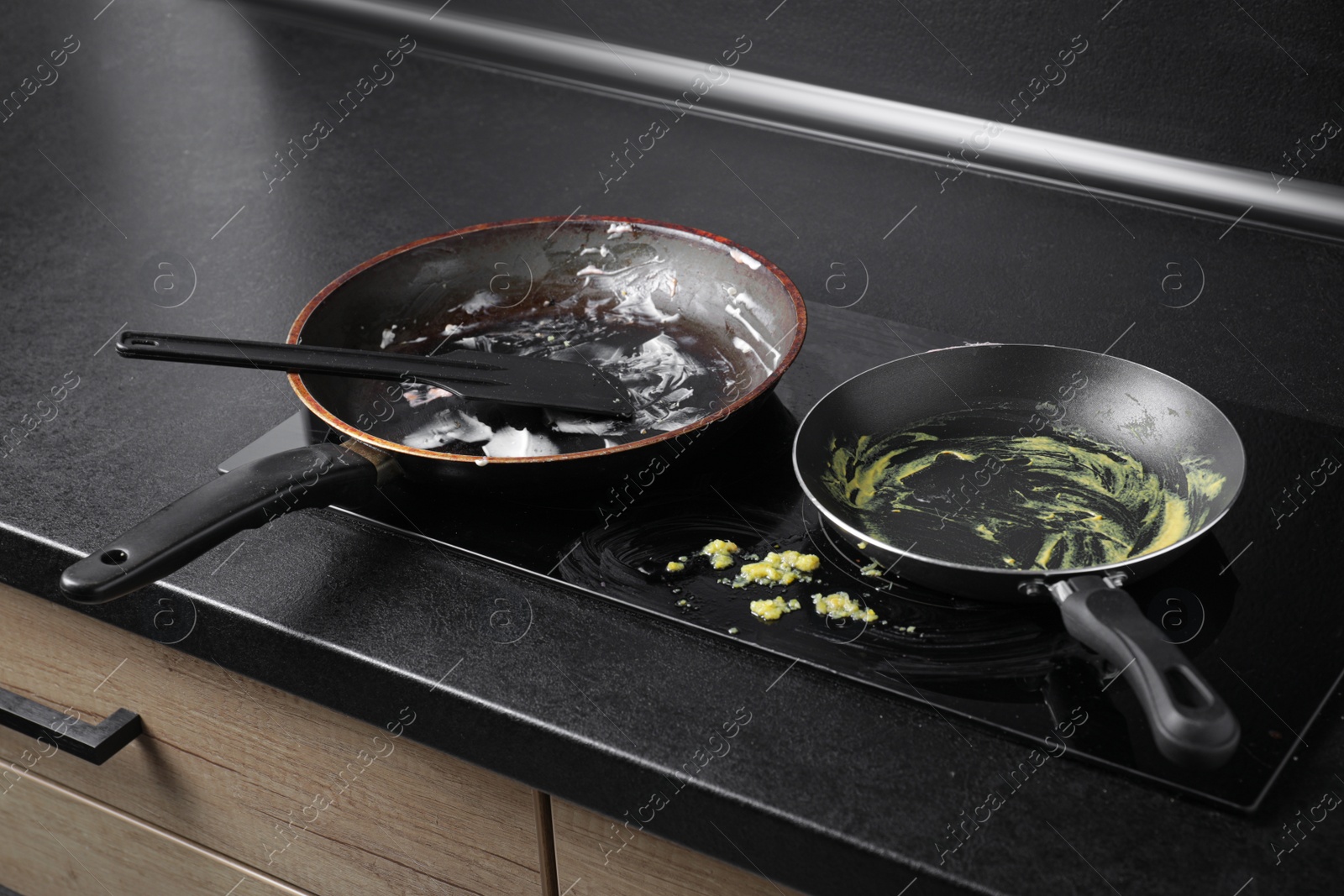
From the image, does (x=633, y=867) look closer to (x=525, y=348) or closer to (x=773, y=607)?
(x=773, y=607)

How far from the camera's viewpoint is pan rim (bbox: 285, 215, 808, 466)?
2.34 feet

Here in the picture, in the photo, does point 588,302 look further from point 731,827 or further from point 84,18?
point 84,18

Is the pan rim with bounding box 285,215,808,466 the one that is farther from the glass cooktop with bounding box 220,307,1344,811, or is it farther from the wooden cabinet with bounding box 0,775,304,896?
the wooden cabinet with bounding box 0,775,304,896

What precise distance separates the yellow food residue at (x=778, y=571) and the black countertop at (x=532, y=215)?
0.18 feet

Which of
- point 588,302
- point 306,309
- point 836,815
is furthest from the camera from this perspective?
point 588,302

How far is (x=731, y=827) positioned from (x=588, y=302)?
52 centimetres

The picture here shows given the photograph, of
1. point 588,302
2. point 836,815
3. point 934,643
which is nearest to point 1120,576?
point 934,643

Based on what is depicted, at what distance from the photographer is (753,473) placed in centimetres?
80

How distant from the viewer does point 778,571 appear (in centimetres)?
71

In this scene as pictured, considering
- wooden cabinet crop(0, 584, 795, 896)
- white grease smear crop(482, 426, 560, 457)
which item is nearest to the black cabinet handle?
wooden cabinet crop(0, 584, 795, 896)

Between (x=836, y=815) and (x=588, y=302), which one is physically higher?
(x=588, y=302)

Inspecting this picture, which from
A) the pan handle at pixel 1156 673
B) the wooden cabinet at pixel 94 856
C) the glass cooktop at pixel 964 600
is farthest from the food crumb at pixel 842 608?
the wooden cabinet at pixel 94 856

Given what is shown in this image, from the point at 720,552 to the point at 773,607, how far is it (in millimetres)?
60

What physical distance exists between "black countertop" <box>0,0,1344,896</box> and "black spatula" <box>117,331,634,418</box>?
0.11 m
